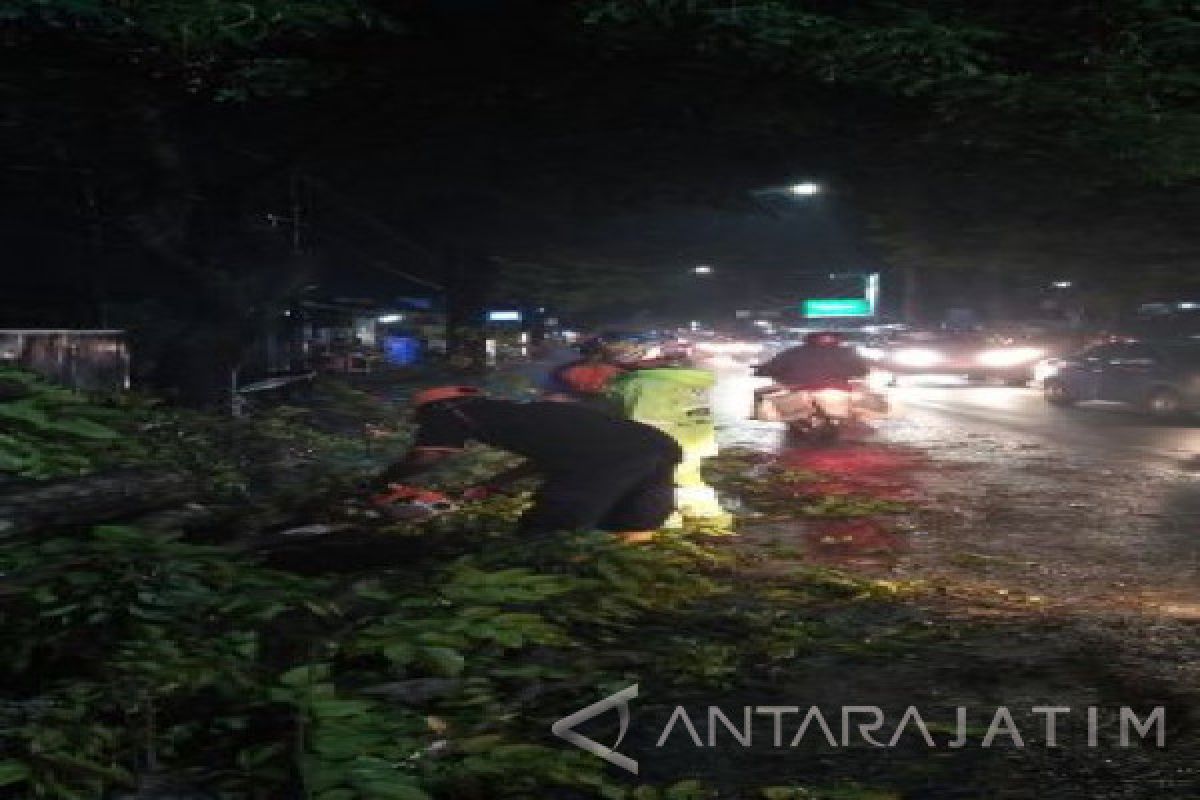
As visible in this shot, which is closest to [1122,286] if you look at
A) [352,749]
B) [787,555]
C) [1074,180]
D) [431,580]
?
[1074,180]

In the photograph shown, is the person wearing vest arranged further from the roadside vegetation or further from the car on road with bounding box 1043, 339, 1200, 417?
the car on road with bounding box 1043, 339, 1200, 417

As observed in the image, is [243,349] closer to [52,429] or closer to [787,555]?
[52,429]

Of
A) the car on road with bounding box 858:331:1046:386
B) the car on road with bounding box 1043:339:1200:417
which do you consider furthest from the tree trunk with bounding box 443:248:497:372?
the car on road with bounding box 1043:339:1200:417

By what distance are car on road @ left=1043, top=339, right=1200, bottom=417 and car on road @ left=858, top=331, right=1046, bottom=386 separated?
601cm

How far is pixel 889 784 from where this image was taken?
358cm

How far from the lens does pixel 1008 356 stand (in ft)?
94.3

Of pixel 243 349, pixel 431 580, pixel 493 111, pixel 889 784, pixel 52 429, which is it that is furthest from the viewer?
pixel 243 349

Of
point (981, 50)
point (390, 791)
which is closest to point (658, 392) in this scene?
point (390, 791)

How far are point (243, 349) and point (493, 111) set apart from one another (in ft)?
18.5

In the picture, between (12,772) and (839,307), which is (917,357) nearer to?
(12,772)

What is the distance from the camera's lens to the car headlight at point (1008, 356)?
28.6 m

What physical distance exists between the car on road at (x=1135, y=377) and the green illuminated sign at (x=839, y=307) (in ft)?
185

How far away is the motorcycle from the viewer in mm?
15242

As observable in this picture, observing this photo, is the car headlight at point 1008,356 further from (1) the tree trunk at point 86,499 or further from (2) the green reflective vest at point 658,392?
(1) the tree trunk at point 86,499
